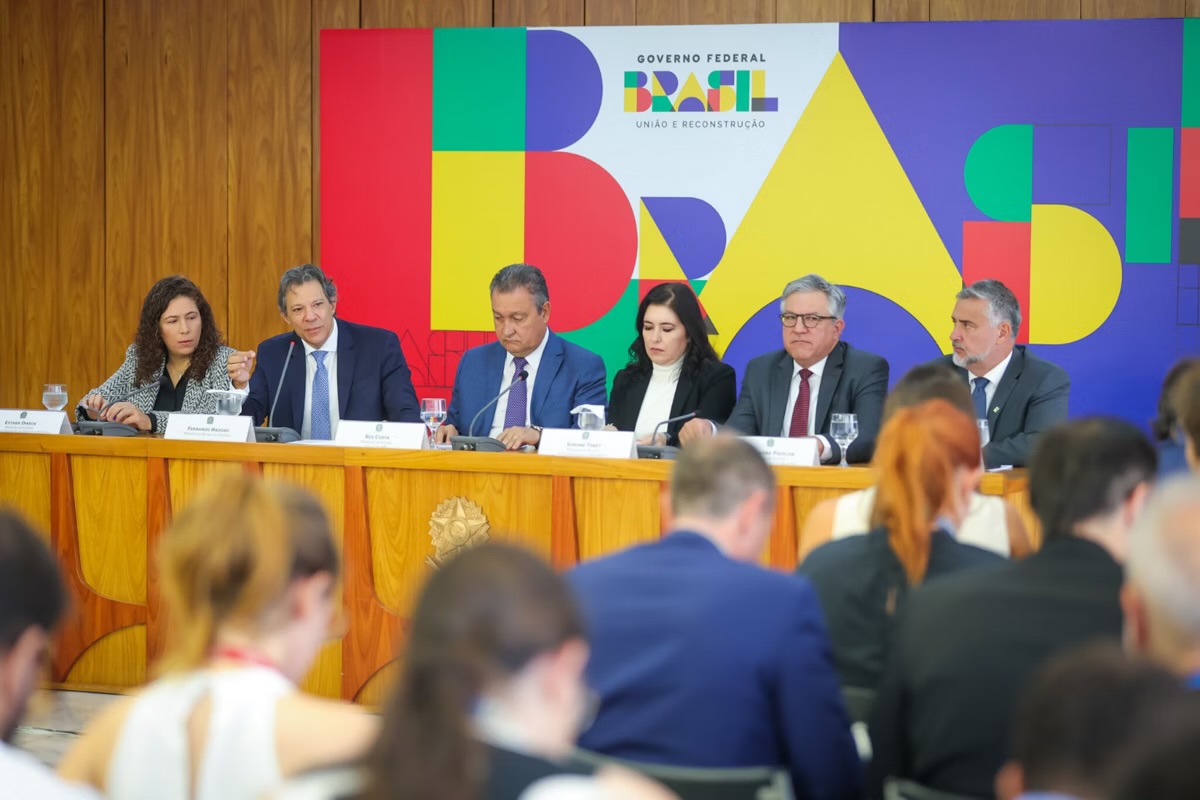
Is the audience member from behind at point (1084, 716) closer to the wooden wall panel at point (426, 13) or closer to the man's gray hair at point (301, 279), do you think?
the man's gray hair at point (301, 279)

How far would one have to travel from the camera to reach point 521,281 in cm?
496

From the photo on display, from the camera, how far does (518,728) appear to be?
124 cm

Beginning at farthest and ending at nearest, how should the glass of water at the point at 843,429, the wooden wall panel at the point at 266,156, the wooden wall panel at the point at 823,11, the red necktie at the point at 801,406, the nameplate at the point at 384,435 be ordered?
the wooden wall panel at the point at 266,156, the wooden wall panel at the point at 823,11, the red necktie at the point at 801,406, the nameplate at the point at 384,435, the glass of water at the point at 843,429

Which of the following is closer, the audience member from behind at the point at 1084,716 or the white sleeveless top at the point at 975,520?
the audience member from behind at the point at 1084,716

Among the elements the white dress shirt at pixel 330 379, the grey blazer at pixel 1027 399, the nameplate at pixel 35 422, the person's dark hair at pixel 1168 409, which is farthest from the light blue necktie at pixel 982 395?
the nameplate at pixel 35 422

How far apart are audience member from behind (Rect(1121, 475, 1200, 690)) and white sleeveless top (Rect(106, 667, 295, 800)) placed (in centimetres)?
95

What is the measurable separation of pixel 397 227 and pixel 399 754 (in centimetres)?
543

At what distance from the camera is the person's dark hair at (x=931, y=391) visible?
2.53 meters

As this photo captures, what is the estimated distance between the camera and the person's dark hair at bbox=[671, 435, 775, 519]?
2.07 meters

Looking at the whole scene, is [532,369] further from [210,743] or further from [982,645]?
[210,743]

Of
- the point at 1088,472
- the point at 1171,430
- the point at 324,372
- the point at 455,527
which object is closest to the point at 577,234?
the point at 324,372

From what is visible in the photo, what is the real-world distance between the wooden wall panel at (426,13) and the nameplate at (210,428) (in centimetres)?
279

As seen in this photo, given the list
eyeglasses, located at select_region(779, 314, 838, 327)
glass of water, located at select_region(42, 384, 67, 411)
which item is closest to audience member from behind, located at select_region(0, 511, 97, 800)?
glass of water, located at select_region(42, 384, 67, 411)

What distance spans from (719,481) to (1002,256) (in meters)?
4.07
